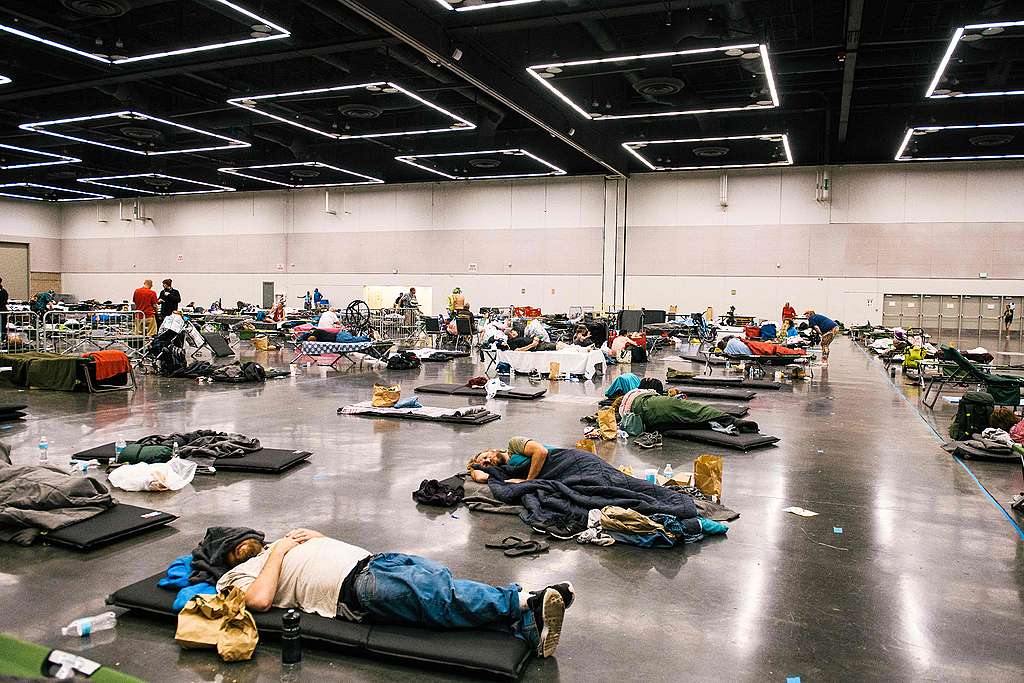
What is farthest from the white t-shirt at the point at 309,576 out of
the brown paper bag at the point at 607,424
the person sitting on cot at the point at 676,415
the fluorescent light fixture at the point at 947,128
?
the fluorescent light fixture at the point at 947,128

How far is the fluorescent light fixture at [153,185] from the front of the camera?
1017 inches

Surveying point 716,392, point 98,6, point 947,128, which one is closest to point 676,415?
point 716,392

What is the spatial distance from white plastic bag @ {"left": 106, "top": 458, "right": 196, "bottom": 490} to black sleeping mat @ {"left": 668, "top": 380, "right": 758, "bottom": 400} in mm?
7530

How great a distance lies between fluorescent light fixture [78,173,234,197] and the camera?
2582cm

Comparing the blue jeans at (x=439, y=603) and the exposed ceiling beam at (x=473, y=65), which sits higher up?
the exposed ceiling beam at (x=473, y=65)

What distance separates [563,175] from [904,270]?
12.0 m

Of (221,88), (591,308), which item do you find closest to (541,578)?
(221,88)

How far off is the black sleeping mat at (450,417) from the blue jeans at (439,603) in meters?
5.45

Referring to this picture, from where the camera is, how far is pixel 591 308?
86.8 feet

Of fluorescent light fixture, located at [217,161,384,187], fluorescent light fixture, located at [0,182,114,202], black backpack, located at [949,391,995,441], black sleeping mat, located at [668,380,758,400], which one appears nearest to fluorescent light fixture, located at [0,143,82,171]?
fluorescent light fixture, located at [0,182,114,202]

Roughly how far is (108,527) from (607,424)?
5046 mm

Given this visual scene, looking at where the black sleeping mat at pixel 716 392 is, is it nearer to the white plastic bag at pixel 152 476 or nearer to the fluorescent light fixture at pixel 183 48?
the white plastic bag at pixel 152 476

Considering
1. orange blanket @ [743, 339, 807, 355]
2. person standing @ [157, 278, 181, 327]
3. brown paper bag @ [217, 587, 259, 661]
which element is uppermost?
person standing @ [157, 278, 181, 327]

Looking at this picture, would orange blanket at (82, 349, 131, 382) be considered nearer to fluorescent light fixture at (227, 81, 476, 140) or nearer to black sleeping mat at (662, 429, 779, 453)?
fluorescent light fixture at (227, 81, 476, 140)
